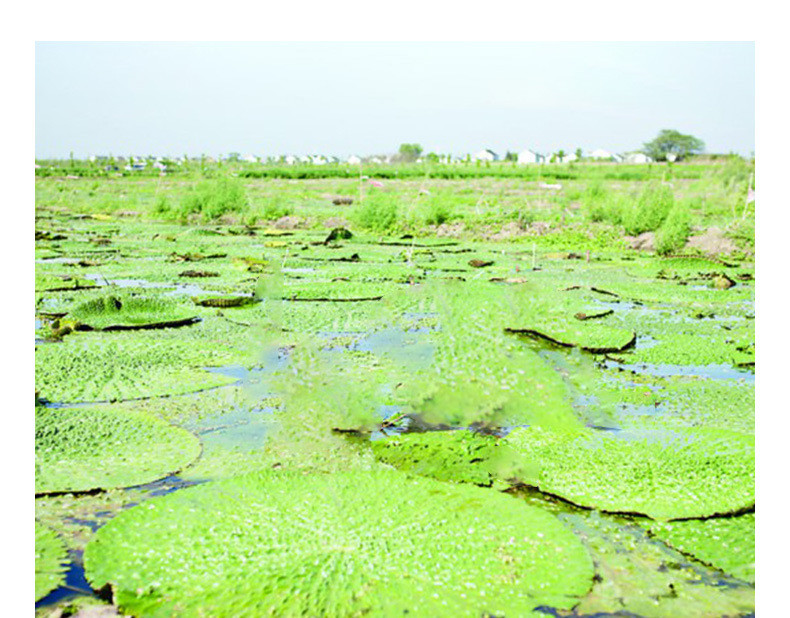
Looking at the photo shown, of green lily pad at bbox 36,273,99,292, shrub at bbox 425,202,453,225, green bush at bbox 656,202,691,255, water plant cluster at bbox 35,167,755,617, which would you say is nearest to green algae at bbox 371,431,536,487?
water plant cluster at bbox 35,167,755,617

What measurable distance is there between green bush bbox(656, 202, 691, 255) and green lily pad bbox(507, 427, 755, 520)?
8214 mm

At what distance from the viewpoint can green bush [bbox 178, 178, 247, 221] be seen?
1557 cm

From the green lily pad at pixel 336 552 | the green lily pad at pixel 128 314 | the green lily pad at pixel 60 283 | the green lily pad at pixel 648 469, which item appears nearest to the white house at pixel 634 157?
the green lily pad at pixel 60 283

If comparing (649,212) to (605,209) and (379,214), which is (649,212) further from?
(379,214)

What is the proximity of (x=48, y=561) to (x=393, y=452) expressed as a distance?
4.69 ft

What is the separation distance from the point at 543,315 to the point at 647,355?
0.79m

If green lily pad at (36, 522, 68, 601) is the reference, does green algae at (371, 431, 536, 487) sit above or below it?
above

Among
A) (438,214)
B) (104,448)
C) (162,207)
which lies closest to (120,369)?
(104,448)

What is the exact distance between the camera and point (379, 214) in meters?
13.7

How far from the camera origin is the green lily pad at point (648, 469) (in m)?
2.90

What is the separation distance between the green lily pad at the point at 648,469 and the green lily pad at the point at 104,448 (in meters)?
1.56

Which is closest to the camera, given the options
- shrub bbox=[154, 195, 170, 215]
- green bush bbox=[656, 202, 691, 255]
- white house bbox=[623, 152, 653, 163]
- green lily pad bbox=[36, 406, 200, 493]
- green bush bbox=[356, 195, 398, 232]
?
green lily pad bbox=[36, 406, 200, 493]

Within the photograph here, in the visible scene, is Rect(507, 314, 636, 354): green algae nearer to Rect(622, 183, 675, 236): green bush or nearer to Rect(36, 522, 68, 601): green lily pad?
Rect(36, 522, 68, 601): green lily pad

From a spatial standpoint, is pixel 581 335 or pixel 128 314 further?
pixel 128 314
